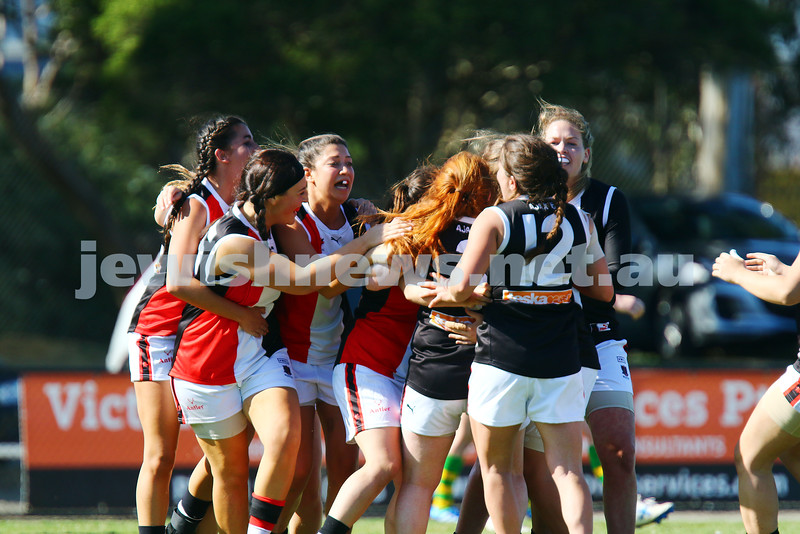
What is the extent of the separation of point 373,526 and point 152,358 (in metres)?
2.54

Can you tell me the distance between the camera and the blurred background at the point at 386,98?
10.6 metres

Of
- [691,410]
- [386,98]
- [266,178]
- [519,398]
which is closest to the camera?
[519,398]

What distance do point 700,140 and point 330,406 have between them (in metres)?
11.5

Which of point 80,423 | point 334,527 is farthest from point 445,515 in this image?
point 80,423

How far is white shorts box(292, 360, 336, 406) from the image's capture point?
4.18 m

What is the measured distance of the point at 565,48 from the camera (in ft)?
36.7

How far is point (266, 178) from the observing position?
3.82 metres

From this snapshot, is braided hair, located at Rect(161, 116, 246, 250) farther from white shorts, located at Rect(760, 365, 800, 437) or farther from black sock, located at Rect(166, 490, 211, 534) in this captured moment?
white shorts, located at Rect(760, 365, 800, 437)

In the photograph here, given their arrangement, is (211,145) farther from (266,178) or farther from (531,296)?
(531,296)

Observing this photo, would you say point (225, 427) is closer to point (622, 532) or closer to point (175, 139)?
point (622, 532)

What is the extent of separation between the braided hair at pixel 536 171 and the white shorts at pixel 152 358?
1731 mm

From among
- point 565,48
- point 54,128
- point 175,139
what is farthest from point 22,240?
point 565,48

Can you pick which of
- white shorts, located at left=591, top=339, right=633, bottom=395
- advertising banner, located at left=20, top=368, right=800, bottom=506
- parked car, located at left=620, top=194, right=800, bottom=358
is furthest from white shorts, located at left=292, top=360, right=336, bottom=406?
parked car, located at left=620, top=194, right=800, bottom=358

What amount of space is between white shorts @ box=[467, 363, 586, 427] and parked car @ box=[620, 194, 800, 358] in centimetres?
663
